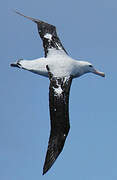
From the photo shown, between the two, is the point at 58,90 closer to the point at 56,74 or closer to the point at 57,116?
the point at 56,74

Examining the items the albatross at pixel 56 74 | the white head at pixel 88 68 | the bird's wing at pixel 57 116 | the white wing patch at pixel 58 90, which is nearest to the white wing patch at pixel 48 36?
the albatross at pixel 56 74

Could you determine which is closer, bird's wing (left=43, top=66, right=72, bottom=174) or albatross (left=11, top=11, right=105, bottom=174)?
bird's wing (left=43, top=66, right=72, bottom=174)

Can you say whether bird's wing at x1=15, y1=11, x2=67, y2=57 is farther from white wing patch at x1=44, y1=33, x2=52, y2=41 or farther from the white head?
the white head

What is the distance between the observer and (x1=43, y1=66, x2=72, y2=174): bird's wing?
74.2ft

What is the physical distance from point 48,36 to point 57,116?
6.53 metres

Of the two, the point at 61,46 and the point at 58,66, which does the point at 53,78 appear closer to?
the point at 58,66

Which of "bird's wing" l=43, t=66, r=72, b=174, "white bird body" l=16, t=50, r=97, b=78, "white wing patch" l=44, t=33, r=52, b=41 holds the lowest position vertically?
"bird's wing" l=43, t=66, r=72, b=174

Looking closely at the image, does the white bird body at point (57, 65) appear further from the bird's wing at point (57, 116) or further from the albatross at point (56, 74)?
the bird's wing at point (57, 116)

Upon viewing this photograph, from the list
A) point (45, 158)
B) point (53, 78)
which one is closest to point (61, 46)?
point (53, 78)

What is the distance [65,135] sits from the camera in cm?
2327

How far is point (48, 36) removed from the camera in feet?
93.1

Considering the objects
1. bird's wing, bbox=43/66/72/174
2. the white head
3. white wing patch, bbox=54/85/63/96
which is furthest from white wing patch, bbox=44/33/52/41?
white wing patch, bbox=54/85/63/96

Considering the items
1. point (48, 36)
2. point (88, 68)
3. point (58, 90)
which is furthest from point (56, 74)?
point (48, 36)

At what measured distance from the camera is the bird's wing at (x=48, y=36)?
2739 cm
